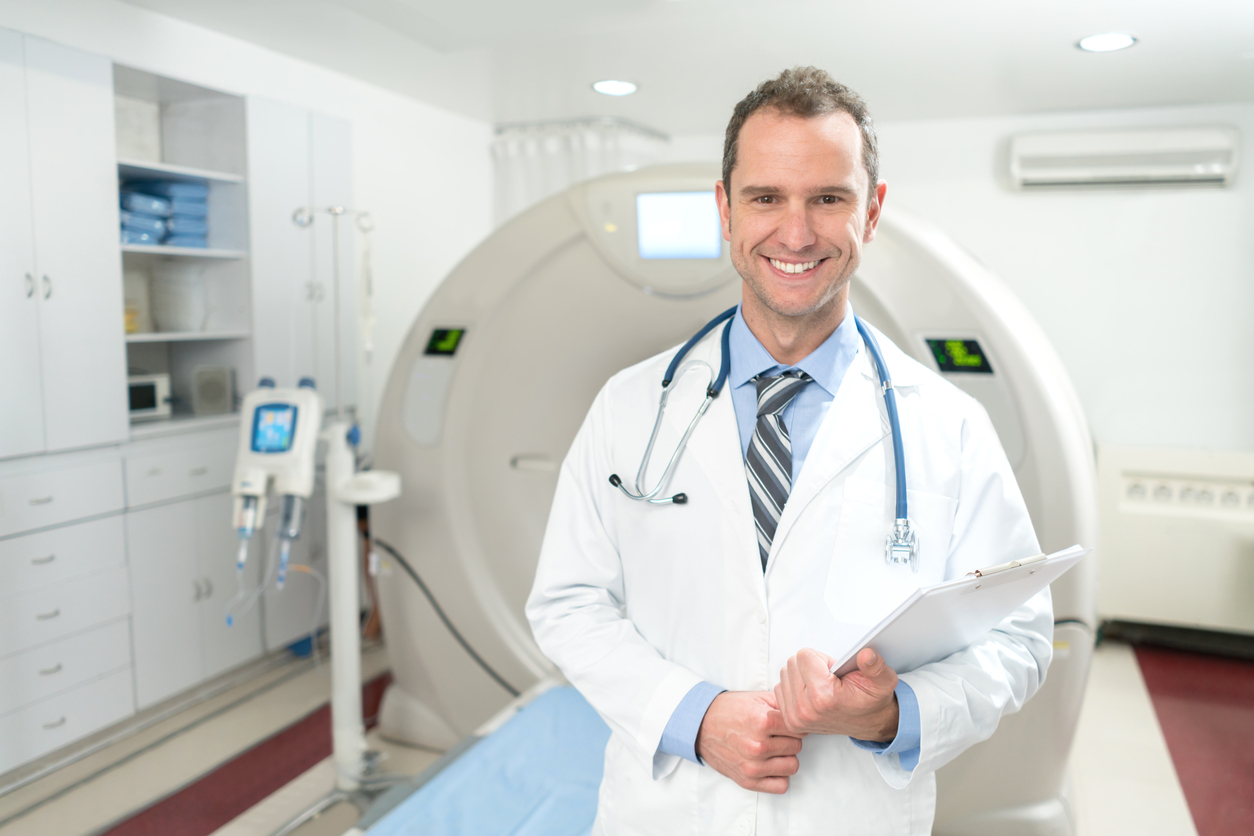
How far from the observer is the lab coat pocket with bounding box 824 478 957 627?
3.23 ft

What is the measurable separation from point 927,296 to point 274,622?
2.43 m

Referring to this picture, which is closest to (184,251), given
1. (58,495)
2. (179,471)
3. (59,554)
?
(179,471)

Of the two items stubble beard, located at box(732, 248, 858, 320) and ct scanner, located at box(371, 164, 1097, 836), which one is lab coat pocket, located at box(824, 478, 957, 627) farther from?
ct scanner, located at box(371, 164, 1097, 836)

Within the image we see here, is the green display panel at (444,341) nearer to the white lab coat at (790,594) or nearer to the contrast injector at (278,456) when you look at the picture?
the contrast injector at (278,456)

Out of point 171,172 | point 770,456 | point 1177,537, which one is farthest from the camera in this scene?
point 1177,537

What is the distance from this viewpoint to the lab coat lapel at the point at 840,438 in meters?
1.00

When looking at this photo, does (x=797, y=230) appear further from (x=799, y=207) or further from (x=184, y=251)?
(x=184, y=251)

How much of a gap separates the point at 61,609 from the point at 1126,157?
12.5 feet

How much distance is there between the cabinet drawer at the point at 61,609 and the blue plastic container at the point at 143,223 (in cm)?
105

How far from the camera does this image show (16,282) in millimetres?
2262

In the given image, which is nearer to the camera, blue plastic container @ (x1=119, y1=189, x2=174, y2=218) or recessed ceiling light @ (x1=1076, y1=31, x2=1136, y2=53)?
recessed ceiling light @ (x1=1076, y1=31, x2=1136, y2=53)

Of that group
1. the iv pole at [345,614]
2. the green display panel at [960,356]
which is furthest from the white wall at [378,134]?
the green display panel at [960,356]

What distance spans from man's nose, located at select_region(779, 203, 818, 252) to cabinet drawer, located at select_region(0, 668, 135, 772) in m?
2.40

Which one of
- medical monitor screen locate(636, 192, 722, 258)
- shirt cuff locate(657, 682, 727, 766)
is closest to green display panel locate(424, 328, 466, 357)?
medical monitor screen locate(636, 192, 722, 258)
